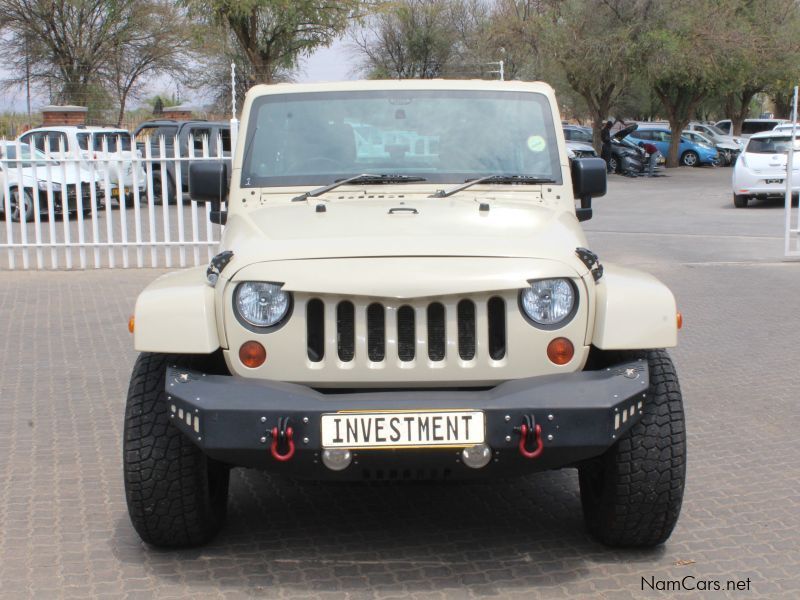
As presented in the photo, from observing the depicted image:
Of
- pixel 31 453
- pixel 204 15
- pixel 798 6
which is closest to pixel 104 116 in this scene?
pixel 204 15

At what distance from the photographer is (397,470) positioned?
385cm

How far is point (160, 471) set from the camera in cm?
401

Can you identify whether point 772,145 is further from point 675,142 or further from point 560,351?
point 560,351

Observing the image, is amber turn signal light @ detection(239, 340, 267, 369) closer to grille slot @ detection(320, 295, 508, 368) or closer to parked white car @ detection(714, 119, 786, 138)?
grille slot @ detection(320, 295, 508, 368)

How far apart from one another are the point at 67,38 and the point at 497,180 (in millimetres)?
38880

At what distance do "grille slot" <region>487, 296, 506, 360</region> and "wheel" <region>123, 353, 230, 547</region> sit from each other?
3.74ft

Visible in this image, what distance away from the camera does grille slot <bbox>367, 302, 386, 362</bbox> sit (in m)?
3.90

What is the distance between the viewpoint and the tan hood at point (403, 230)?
157 inches

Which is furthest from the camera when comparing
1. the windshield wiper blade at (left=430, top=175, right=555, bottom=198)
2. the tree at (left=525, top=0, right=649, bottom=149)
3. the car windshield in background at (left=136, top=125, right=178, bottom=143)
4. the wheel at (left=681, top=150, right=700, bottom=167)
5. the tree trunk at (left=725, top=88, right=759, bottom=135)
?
the tree trunk at (left=725, top=88, right=759, bottom=135)

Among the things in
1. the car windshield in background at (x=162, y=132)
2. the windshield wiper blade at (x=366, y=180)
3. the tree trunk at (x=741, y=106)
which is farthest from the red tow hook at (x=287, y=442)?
the tree trunk at (x=741, y=106)

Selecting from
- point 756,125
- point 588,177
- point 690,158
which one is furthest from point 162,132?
point 756,125

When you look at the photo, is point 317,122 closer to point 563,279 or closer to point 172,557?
point 563,279

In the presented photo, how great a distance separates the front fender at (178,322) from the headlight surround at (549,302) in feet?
3.65

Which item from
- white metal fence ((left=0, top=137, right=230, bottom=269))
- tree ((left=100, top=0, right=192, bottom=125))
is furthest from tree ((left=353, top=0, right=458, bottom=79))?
white metal fence ((left=0, top=137, right=230, bottom=269))
